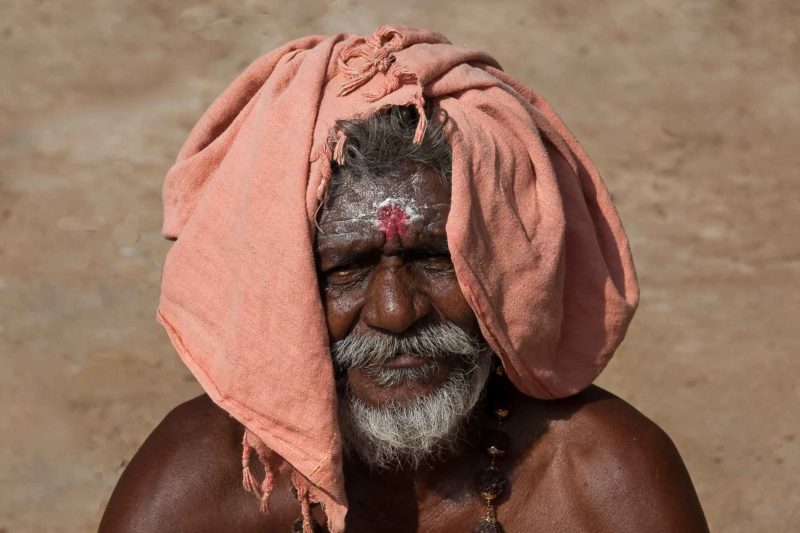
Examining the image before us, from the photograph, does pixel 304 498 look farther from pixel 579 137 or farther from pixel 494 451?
pixel 579 137

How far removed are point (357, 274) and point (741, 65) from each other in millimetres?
4207

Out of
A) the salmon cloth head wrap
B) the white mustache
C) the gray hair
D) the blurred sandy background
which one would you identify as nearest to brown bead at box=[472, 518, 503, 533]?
the salmon cloth head wrap

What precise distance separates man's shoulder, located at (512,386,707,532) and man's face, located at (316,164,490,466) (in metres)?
0.42

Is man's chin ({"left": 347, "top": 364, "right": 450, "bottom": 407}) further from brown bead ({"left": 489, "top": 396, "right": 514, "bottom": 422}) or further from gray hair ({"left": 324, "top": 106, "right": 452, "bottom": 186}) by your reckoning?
gray hair ({"left": 324, "top": 106, "right": 452, "bottom": 186})

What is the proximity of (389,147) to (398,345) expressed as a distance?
0.47 metres

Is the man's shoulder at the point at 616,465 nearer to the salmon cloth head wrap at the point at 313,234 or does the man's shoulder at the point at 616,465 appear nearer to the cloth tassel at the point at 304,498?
the salmon cloth head wrap at the point at 313,234

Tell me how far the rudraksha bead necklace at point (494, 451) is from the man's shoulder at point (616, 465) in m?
0.09

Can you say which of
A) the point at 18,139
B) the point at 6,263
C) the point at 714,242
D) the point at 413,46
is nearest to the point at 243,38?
the point at 18,139

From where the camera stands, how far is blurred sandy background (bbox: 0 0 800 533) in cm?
563

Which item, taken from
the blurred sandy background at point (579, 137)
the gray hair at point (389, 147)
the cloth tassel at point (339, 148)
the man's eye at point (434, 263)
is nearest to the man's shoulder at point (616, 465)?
the man's eye at point (434, 263)

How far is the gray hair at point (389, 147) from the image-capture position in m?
3.07

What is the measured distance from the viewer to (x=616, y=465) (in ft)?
10.9

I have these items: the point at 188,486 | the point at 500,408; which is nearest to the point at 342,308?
the point at 500,408

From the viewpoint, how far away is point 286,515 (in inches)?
136
